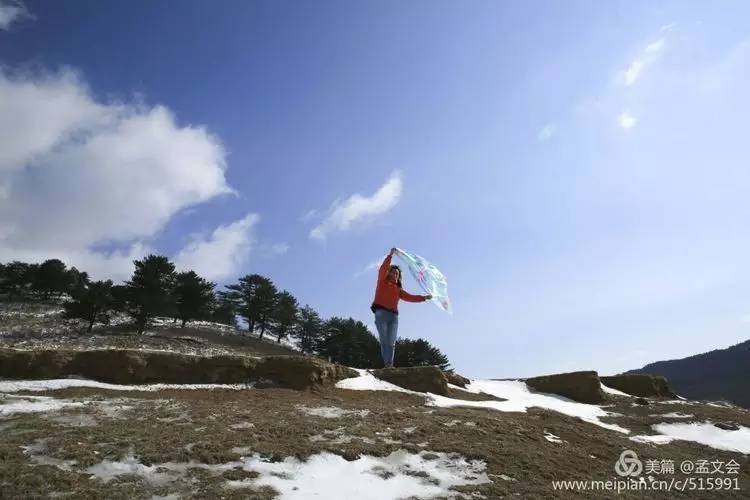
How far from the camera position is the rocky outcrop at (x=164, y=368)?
36.8 feet

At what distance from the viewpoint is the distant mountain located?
99.6 m

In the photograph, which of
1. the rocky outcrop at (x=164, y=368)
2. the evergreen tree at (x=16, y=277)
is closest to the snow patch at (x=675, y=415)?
the rocky outcrop at (x=164, y=368)

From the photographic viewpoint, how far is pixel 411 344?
40469mm

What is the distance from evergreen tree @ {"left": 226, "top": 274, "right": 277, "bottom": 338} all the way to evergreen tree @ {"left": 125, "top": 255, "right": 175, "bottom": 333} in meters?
11.4

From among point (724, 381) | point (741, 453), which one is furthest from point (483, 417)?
point (724, 381)

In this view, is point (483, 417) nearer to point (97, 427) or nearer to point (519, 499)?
point (519, 499)

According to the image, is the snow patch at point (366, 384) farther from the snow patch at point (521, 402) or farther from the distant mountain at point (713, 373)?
the distant mountain at point (713, 373)

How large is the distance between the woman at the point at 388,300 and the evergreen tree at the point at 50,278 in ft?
222

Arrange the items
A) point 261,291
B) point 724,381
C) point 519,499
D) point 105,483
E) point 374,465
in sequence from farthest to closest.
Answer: point 724,381 → point 261,291 → point 374,465 → point 519,499 → point 105,483

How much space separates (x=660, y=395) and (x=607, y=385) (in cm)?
237

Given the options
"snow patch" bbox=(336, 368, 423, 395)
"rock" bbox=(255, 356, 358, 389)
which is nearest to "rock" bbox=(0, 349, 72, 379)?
"rock" bbox=(255, 356, 358, 389)

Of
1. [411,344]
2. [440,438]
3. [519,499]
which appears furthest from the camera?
[411,344]

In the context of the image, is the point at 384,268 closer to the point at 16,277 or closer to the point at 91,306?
the point at 91,306

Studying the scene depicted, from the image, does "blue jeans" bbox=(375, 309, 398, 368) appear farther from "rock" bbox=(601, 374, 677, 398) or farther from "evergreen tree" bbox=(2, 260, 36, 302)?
"evergreen tree" bbox=(2, 260, 36, 302)
